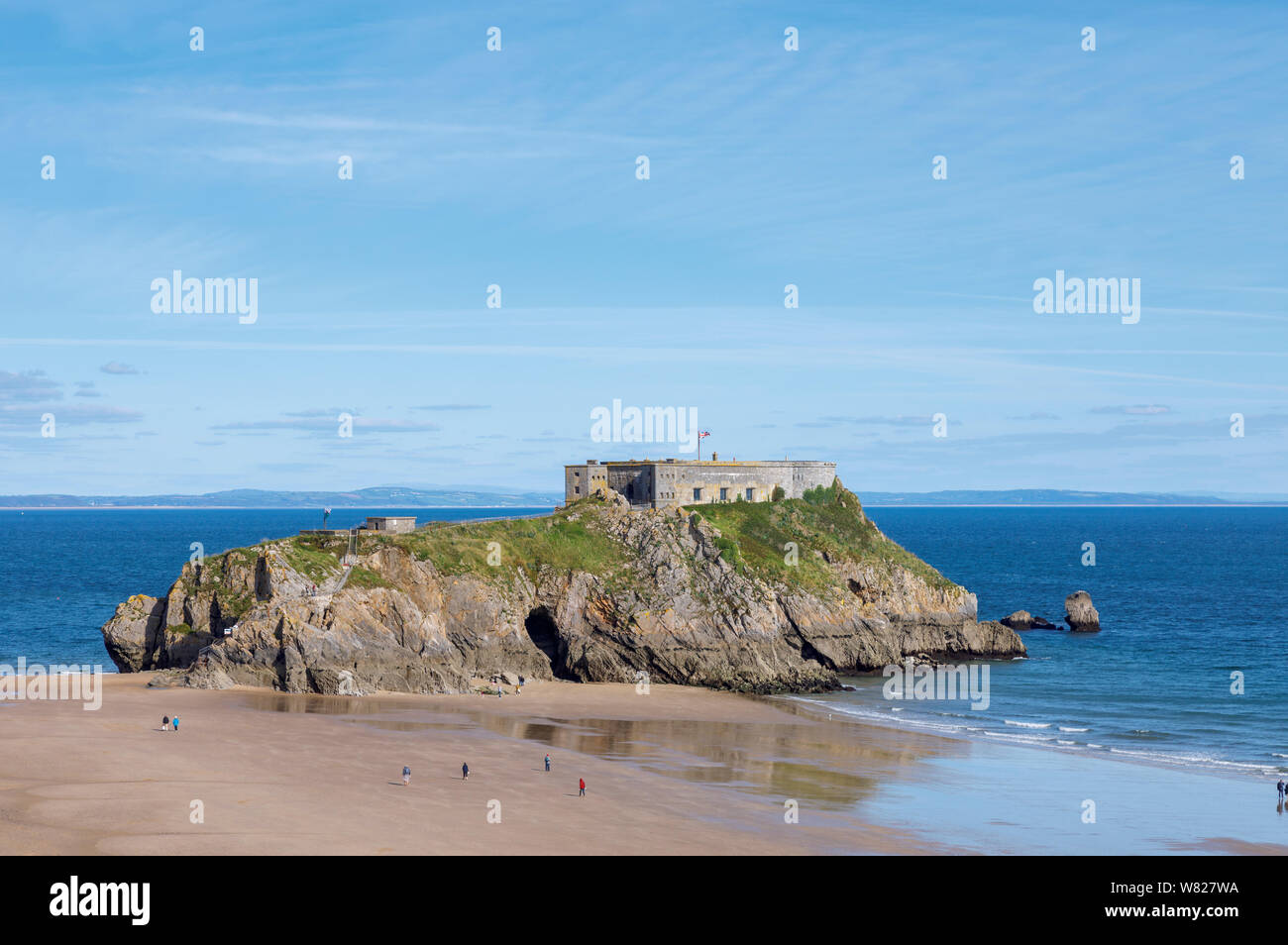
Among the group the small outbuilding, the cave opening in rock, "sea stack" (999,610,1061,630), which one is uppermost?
the small outbuilding

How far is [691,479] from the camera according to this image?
99562 mm

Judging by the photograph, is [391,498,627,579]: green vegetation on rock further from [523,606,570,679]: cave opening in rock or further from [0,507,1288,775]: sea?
[0,507,1288,775]: sea

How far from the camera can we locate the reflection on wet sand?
169 feet

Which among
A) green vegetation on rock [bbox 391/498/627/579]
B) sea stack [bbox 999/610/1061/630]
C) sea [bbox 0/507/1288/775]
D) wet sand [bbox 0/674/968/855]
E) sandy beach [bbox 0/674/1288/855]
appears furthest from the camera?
sea stack [bbox 999/610/1061/630]

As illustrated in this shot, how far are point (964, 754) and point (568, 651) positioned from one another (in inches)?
1174

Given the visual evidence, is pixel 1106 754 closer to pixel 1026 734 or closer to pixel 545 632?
pixel 1026 734

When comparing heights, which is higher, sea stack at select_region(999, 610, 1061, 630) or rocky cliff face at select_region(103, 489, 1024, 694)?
rocky cliff face at select_region(103, 489, 1024, 694)

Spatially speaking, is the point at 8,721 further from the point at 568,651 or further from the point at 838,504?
the point at 838,504

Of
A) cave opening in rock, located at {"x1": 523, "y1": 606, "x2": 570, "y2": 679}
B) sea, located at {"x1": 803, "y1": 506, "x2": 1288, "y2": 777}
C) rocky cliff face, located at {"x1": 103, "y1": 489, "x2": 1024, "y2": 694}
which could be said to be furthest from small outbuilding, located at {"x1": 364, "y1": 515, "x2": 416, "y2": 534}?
sea, located at {"x1": 803, "y1": 506, "x2": 1288, "y2": 777}

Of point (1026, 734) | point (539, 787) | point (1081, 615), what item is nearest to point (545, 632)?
point (539, 787)

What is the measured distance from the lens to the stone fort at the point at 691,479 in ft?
319

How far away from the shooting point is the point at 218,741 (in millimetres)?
53531

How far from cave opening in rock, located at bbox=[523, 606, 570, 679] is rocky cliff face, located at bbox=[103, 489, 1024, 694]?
119 millimetres
